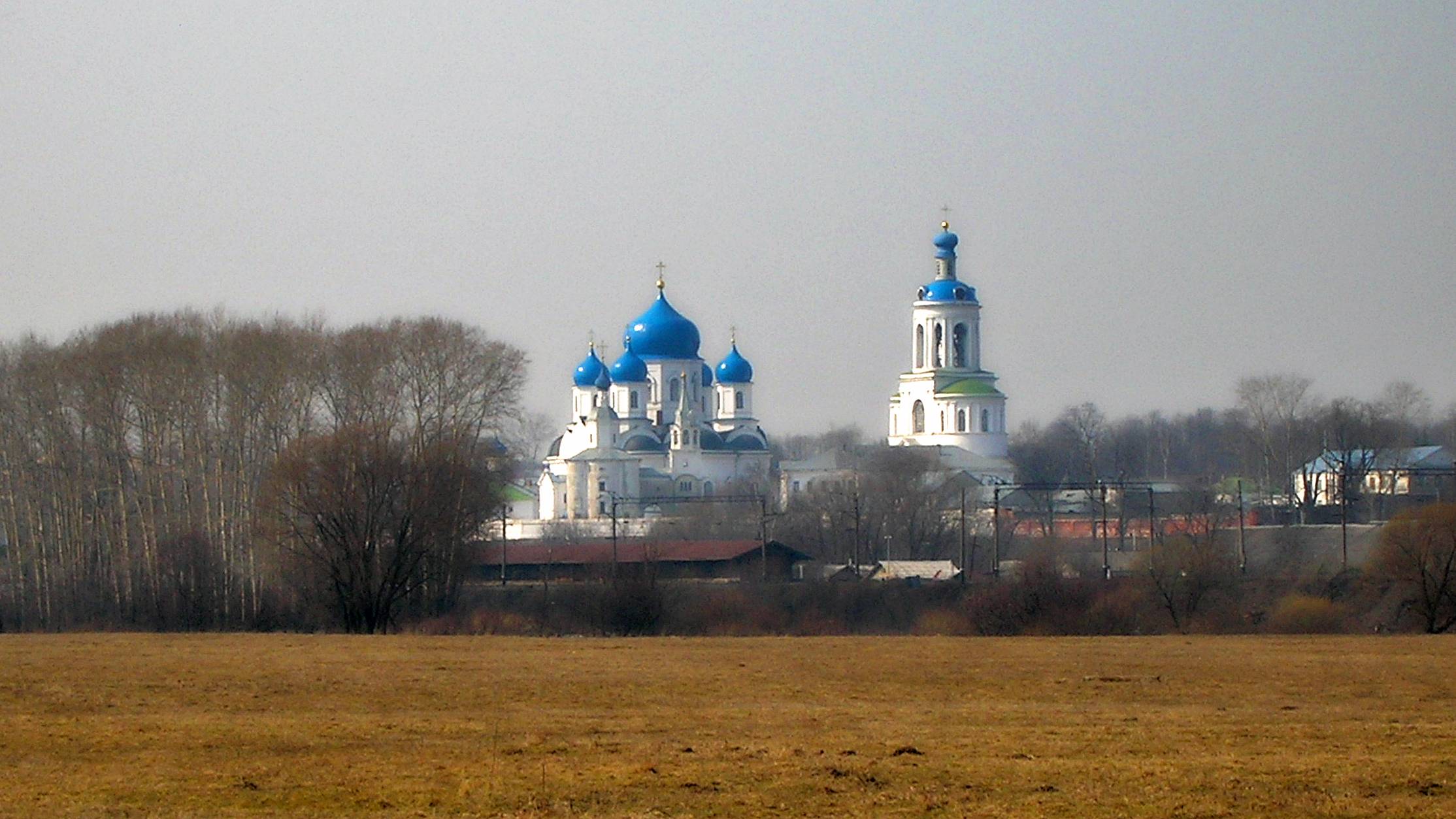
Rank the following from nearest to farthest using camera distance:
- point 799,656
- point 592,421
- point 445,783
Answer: point 445,783 → point 799,656 → point 592,421

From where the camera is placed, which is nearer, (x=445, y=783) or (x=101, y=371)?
(x=445, y=783)

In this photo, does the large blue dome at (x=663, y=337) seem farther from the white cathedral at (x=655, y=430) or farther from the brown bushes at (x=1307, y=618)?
the brown bushes at (x=1307, y=618)

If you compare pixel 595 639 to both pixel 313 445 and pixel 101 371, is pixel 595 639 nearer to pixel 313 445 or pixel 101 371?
pixel 313 445

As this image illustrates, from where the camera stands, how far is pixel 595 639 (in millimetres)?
30781

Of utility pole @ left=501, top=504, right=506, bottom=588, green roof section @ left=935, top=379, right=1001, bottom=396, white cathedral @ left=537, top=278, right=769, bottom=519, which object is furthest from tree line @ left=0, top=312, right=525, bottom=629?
green roof section @ left=935, top=379, right=1001, bottom=396

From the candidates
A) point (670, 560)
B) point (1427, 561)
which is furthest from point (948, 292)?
point (1427, 561)

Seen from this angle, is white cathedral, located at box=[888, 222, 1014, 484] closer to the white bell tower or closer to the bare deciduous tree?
the white bell tower

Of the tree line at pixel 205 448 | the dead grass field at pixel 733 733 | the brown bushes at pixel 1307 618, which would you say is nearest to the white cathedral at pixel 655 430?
the tree line at pixel 205 448

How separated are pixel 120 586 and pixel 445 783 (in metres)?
30.3

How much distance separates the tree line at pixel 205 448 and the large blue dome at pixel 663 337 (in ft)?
166

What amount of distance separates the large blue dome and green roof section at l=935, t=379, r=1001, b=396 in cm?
1186

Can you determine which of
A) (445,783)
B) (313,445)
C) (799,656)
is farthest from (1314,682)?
(313,445)

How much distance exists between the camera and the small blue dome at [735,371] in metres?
101

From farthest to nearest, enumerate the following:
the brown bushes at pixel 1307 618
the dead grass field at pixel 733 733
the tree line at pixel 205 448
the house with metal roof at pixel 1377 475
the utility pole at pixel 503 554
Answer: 1. the house with metal roof at pixel 1377 475
2. the utility pole at pixel 503 554
3. the tree line at pixel 205 448
4. the brown bushes at pixel 1307 618
5. the dead grass field at pixel 733 733
